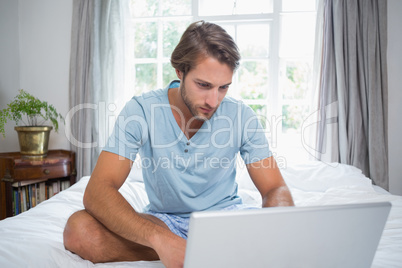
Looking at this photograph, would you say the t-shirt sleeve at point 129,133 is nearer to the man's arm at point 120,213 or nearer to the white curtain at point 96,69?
the man's arm at point 120,213

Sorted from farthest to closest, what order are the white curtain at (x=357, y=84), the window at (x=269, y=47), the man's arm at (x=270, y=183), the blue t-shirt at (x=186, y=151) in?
the window at (x=269, y=47)
the white curtain at (x=357, y=84)
the blue t-shirt at (x=186, y=151)
the man's arm at (x=270, y=183)

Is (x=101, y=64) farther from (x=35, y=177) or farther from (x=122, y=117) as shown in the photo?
(x=122, y=117)

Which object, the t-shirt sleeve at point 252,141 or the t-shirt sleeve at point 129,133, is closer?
the t-shirt sleeve at point 129,133

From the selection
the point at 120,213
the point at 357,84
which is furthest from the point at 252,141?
the point at 357,84

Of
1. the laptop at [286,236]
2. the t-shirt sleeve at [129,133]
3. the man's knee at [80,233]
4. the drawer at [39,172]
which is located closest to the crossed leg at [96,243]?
the man's knee at [80,233]

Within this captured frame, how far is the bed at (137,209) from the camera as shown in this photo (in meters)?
1.02

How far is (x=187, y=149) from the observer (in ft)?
4.19

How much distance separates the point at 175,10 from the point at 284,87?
49.8 inches

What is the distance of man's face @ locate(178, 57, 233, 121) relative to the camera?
3.93ft

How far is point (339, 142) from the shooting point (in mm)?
2689

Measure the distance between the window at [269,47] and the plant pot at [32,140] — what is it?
1285 mm

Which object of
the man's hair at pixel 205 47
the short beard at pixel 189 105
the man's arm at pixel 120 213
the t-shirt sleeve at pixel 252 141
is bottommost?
the man's arm at pixel 120 213

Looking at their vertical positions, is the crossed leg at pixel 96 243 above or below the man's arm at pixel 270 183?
below

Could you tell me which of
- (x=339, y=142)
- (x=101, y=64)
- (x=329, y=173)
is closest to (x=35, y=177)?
(x=101, y=64)
